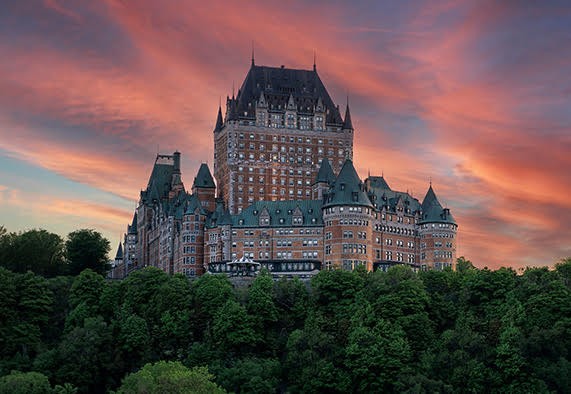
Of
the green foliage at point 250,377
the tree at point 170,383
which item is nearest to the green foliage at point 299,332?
the green foliage at point 250,377

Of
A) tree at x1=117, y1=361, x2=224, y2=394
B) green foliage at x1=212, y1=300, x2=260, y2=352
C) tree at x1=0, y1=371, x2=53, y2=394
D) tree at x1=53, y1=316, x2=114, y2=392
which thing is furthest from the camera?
green foliage at x1=212, y1=300, x2=260, y2=352

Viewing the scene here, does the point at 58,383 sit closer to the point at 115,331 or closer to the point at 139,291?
the point at 115,331

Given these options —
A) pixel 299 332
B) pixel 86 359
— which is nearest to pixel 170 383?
pixel 86 359

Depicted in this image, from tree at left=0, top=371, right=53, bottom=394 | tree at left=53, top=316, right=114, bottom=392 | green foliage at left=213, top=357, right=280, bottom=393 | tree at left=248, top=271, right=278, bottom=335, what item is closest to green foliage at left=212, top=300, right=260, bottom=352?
tree at left=248, top=271, right=278, bottom=335

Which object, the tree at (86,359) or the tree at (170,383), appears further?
the tree at (86,359)

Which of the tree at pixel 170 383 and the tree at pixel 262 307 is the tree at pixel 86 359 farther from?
the tree at pixel 170 383

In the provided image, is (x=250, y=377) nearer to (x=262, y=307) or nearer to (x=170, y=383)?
(x=262, y=307)

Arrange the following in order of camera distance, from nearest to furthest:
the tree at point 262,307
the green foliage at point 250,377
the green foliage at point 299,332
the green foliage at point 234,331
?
the green foliage at point 299,332 < the green foliage at point 250,377 < the green foliage at point 234,331 < the tree at point 262,307

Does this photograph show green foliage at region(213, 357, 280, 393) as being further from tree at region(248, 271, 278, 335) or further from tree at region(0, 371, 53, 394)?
tree at region(0, 371, 53, 394)

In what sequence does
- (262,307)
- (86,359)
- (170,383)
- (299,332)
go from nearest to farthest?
(170,383) → (86,359) → (299,332) → (262,307)

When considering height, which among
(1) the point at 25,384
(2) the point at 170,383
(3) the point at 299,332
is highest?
(3) the point at 299,332

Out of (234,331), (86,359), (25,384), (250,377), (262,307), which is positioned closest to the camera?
(25,384)

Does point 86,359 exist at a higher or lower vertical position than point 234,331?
lower

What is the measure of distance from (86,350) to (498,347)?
211 feet
